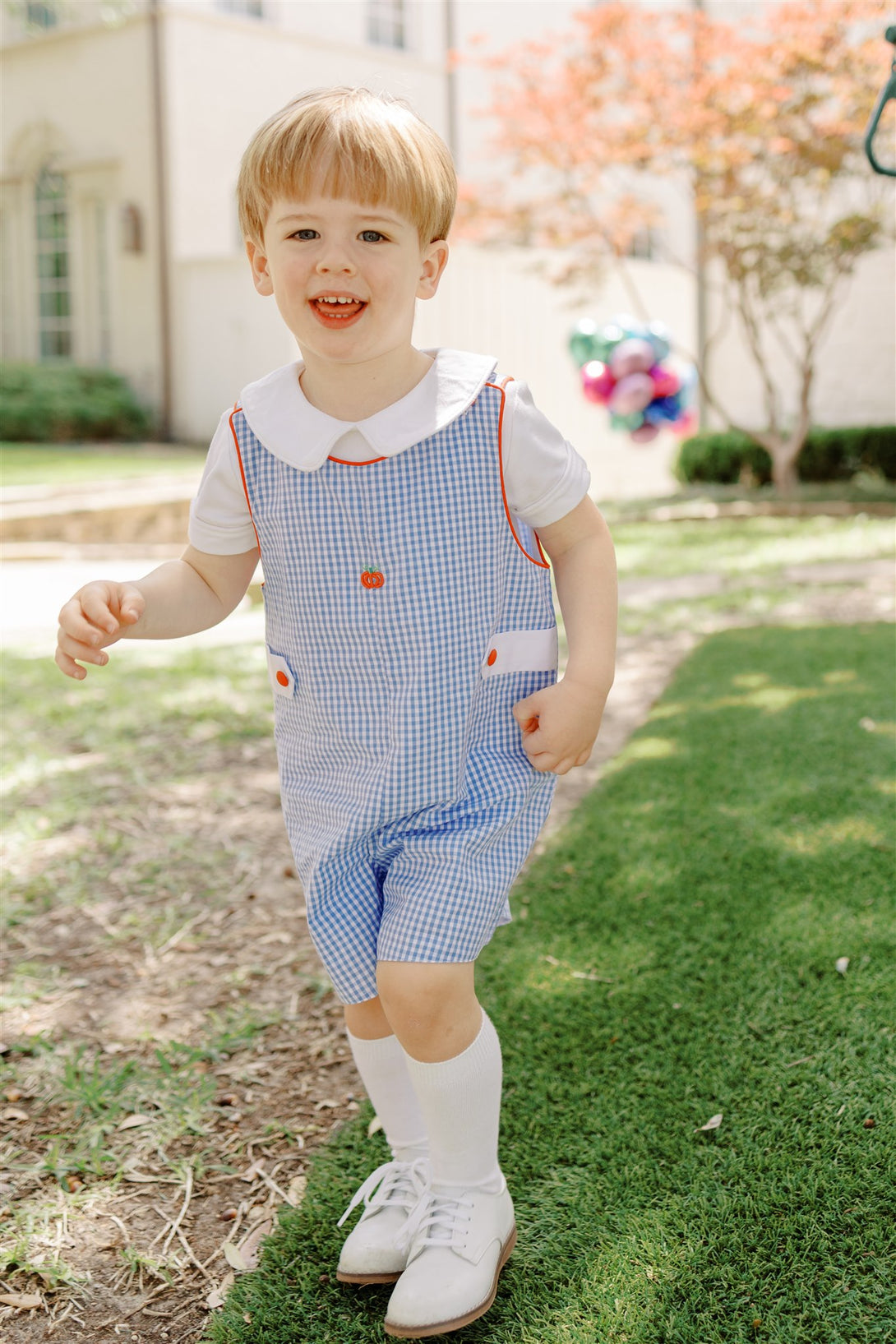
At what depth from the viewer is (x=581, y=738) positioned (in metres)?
1.49

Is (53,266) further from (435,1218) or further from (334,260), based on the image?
(435,1218)

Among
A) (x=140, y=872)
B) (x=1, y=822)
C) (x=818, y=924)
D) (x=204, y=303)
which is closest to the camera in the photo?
(x=818, y=924)

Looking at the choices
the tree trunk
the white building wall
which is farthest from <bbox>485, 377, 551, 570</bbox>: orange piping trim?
the white building wall

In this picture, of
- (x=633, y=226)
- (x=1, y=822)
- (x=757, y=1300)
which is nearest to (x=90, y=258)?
(x=633, y=226)

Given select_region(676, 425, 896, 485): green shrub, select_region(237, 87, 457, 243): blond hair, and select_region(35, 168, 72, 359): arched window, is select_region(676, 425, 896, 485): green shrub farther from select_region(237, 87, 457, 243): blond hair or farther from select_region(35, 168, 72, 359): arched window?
select_region(237, 87, 457, 243): blond hair

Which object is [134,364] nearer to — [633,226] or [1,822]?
[633,226]

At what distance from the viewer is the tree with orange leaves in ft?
28.6

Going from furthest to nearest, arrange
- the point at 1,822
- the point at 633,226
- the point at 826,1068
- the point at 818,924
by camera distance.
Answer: the point at 633,226
the point at 1,822
the point at 818,924
the point at 826,1068

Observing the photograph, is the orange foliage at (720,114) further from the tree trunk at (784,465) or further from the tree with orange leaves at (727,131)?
the tree trunk at (784,465)

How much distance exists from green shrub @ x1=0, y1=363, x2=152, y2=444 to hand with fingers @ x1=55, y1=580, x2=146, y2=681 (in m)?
11.3

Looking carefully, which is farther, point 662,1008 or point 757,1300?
point 662,1008

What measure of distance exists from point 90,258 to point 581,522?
13.3 metres

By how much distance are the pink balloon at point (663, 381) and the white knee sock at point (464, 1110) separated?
279 inches

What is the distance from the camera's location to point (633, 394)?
26.1ft
